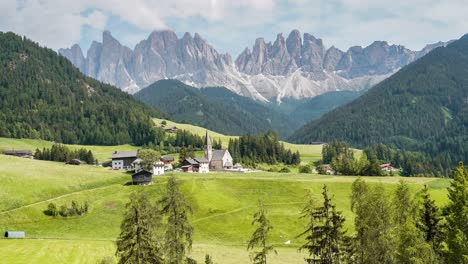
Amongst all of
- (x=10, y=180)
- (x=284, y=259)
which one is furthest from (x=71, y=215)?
(x=284, y=259)

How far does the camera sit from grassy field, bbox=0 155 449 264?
289 feet

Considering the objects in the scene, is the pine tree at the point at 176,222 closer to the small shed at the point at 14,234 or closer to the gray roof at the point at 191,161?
the small shed at the point at 14,234

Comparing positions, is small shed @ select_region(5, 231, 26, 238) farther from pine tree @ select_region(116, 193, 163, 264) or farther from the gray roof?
the gray roof

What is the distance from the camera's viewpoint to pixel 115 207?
4909 inches

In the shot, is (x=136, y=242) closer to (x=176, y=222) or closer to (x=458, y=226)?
(x=176, y=222)

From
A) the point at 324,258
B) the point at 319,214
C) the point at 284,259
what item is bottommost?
the point at 284,259

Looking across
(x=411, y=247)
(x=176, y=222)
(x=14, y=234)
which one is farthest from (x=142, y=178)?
(x=411, y=247)

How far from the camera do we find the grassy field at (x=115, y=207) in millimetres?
88125

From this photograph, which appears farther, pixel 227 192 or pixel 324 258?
pixel 227 192

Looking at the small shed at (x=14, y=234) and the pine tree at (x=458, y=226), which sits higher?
the pine tree at (x=458, y=226)

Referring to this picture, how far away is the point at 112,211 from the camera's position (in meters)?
122

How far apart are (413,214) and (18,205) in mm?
95407

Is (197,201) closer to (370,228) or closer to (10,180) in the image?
(10,180)

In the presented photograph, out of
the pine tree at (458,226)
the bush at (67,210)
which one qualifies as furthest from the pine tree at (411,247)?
the bush at (67,210)
